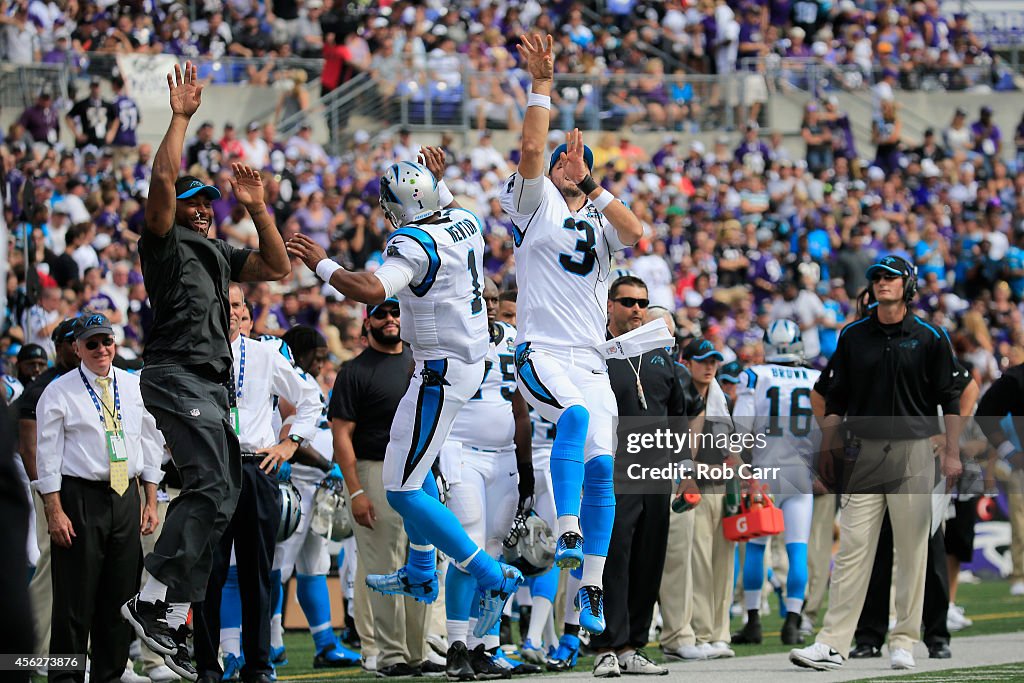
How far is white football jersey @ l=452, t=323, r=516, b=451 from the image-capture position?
387 inches

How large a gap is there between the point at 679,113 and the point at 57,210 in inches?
513

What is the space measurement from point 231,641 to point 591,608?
2610mm

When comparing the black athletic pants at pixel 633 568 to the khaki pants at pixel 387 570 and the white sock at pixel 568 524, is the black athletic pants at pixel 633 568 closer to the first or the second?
the khaki pants at pixel 387 570

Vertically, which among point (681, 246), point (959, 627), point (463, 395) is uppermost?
point (681, 246)

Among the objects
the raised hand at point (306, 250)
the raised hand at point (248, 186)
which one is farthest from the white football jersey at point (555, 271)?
the raised hand at point (248, 186)

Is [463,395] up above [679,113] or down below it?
below

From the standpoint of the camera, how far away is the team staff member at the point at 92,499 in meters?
8.41

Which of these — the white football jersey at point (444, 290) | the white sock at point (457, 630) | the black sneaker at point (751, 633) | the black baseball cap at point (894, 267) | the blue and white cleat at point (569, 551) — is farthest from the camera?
the black sneaker at point (751, 633)

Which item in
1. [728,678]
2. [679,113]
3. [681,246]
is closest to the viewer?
[728,678]

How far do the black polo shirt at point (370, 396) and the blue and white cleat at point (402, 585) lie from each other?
1.50 meters

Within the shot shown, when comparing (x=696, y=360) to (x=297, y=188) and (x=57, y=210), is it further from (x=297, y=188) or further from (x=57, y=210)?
(x=297, y=188)

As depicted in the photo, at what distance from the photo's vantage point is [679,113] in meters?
27.9

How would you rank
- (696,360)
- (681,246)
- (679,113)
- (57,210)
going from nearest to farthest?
(696,360) < (57,210) < (681,246) < (679,113)

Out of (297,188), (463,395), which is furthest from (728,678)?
(297,188)
